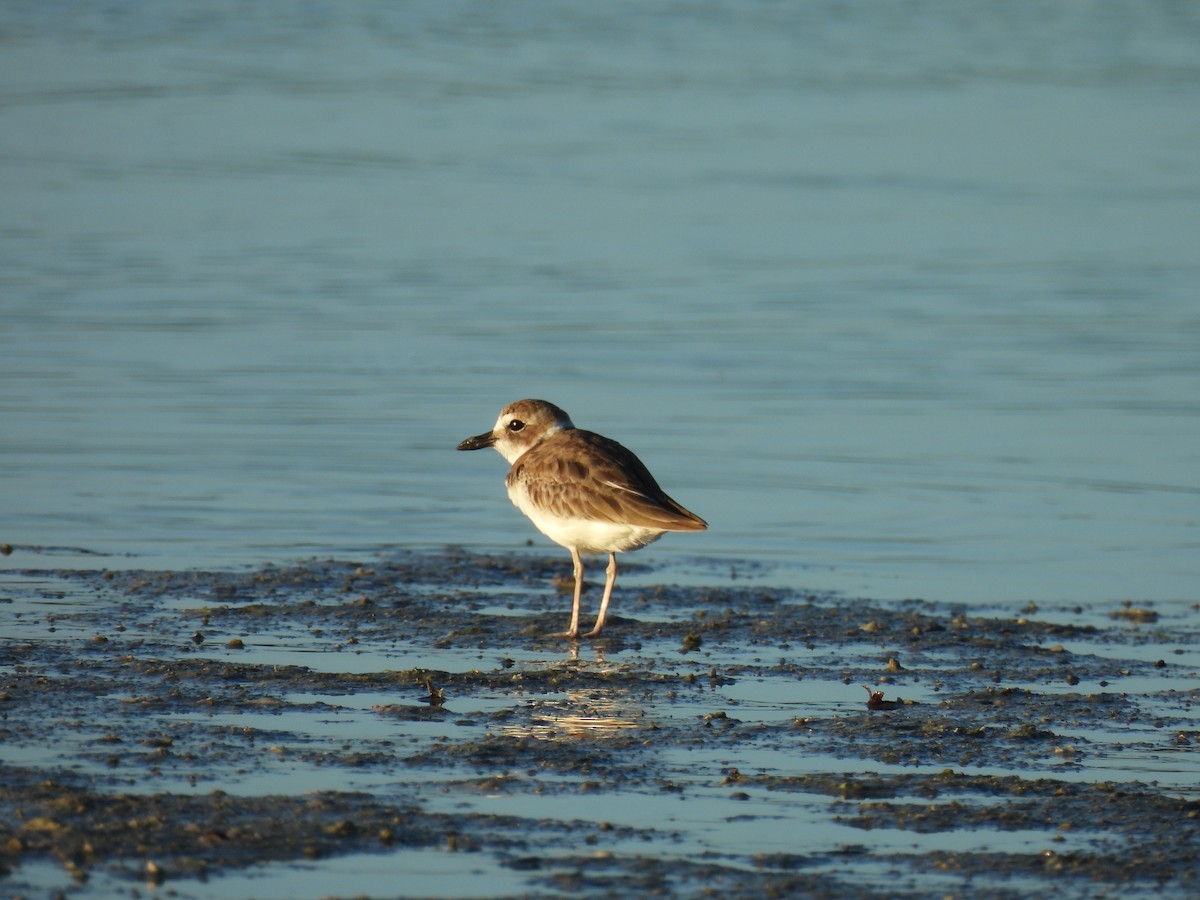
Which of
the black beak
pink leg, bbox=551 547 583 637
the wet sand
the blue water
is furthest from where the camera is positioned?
the blue water

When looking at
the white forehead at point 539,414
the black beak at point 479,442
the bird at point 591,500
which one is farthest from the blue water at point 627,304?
the bird at point 591,500

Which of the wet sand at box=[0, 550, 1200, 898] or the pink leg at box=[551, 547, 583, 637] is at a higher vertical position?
the pink leg at box=[551, 547, 583, 637]

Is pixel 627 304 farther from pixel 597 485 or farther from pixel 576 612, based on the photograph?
pixel 576 612

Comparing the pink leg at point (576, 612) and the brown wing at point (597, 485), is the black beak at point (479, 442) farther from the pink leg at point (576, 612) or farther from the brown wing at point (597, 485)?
the pink leg at point (576, 612)

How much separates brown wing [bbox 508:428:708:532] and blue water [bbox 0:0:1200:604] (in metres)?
1.65

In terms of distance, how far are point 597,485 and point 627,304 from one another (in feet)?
30.3

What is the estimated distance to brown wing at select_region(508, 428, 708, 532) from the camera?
1015cm

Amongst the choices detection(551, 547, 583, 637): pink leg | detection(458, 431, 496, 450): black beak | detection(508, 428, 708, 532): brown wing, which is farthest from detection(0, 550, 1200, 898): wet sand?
detection(458, 431, 496, 450): black beak

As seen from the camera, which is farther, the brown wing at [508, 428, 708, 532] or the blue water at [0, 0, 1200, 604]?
the blue water at [0, 0, 1200, 604]

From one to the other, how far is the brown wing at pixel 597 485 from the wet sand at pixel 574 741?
59 centimetres

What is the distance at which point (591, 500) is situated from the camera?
10.3 m

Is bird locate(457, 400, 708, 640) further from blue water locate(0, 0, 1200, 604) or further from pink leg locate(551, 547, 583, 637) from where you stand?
blue water locate(0, 0, 1200, 604)

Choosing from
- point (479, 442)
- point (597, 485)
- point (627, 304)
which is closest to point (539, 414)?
point (479, 442)

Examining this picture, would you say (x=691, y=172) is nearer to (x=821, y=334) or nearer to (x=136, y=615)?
(x=821, y=334)
